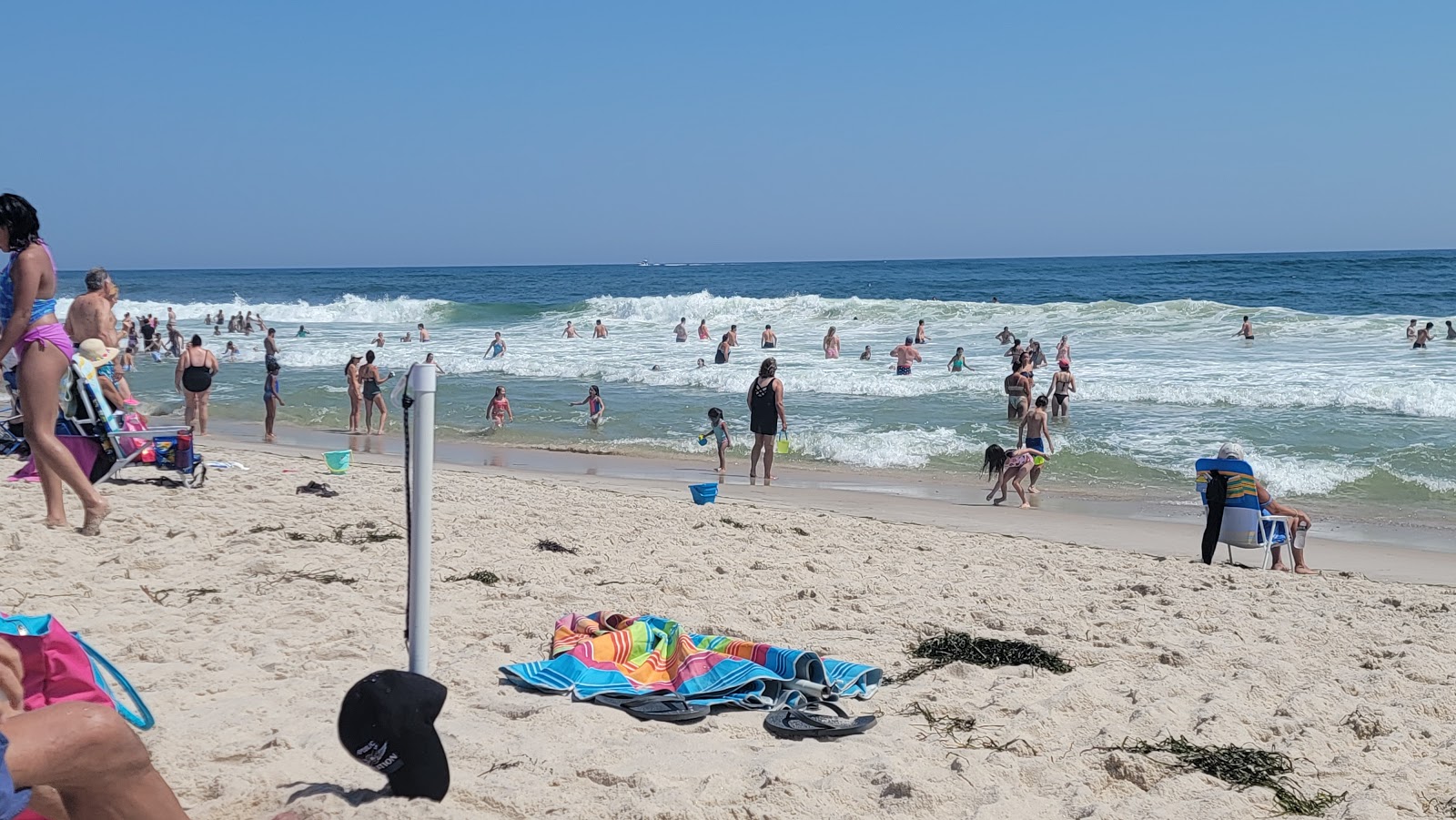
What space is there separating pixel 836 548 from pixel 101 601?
4.04m

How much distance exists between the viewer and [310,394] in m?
Answer: 21.0

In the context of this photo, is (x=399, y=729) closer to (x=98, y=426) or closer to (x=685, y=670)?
(x=685, y=670)

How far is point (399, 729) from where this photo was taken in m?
2.80

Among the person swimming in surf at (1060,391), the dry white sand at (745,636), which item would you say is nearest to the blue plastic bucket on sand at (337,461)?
the dry white sand at (745,636)

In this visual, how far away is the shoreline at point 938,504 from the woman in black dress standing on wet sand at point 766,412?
275 mm

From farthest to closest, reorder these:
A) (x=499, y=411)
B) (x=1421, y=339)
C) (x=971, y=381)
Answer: (x=1421, y=339) < (x=971, y=381) < (x=499, y=411)

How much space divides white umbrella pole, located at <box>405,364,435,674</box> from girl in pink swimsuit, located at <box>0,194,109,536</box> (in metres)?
3.08

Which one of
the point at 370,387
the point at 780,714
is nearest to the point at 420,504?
the point at 780,714

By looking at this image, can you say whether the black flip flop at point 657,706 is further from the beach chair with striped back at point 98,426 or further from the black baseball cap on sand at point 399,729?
the beach chair with striped back at point 98,426

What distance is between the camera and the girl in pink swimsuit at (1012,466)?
11.1 meters

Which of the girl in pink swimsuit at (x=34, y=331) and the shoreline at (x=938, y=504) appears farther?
the shoreline at (x=938, y=504)

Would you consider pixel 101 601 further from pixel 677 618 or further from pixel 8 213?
pixel 677 618

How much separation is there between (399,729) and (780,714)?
4.74 ft

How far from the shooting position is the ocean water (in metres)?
14.0
